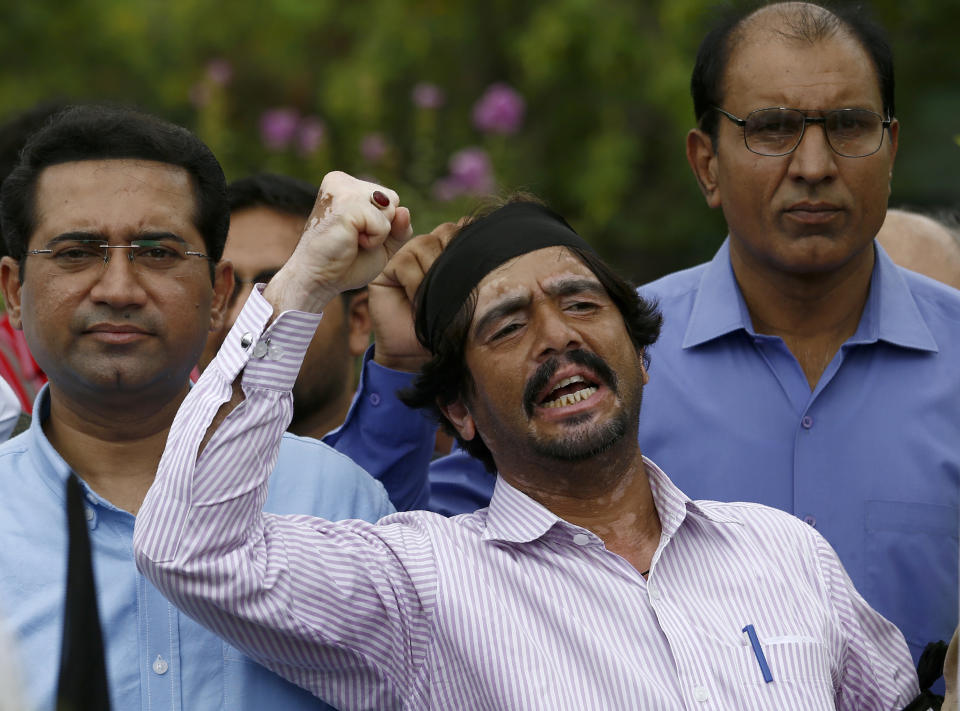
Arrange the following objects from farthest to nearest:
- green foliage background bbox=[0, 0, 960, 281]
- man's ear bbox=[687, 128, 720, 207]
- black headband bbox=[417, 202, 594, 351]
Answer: green foliage background bbox=[0, 0, 960, 281] → man's ear bbox=[687, 128, 720, 207] → black headband bbox=[417, 202, 594, 351]

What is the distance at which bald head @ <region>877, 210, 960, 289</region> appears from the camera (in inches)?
161

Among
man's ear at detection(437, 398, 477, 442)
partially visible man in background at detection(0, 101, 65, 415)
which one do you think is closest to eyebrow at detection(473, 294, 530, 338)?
man's ear at detection(437, 398, 477, 442)

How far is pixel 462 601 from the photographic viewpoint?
8.31 ft

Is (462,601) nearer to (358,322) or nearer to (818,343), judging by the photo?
(818,343)

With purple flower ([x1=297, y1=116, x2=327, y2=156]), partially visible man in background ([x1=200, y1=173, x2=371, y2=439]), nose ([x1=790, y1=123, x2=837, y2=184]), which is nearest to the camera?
nose ([x1=790, y1=123, x2=837, y2=184])

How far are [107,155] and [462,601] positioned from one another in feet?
3.90

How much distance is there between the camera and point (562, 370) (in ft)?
9.12

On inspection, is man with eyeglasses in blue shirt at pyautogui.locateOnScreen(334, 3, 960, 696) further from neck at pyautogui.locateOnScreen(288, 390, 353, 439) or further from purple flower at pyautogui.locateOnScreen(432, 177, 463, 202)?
purple flower at pyautogui.locateOnScreen(432, 177, 463, 202)

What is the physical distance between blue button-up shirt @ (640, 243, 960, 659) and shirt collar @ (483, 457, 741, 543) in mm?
322

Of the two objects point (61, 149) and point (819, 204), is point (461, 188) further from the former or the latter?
point (61, 149)

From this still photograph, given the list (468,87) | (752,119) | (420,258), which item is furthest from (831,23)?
(468,87)

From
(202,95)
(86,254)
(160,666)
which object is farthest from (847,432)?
(202,95)

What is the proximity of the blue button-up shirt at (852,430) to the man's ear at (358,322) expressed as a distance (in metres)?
1.06

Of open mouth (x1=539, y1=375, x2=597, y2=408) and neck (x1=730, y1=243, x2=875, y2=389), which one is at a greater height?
neck (x1=730, y1=243, x2=875, y2=389)
